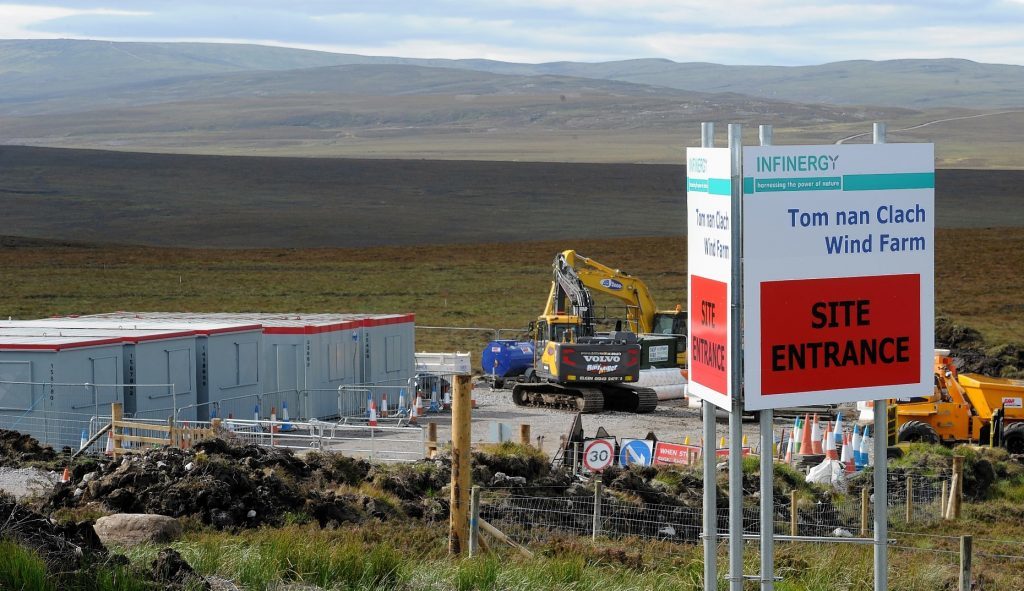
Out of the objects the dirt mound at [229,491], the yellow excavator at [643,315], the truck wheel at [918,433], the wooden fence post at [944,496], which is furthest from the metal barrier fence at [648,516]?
the yellow excavator at [643,315]

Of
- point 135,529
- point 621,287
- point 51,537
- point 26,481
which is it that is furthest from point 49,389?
point 51,537

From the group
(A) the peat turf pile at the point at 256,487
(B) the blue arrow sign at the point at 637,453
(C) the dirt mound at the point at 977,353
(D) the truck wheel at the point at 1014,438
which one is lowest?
(C) the dirt mound at the point at 977,353

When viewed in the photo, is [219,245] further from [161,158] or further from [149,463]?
[149,463]

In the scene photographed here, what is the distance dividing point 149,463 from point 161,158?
17117cm

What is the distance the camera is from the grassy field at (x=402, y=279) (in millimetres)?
59406

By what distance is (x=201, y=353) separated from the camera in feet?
92.0

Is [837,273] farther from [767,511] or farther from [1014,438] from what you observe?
[1014,438]

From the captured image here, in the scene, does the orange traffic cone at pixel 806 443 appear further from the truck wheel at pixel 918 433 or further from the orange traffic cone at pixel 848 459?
the truck wheel at pixel 918 433

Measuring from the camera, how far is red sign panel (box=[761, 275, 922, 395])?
336 inches

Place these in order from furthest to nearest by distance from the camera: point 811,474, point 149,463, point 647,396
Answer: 1. point 647,396
2. point 811,474
3. point 149,463

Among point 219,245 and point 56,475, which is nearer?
point 56,475

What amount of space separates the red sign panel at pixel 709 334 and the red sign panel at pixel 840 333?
0.25m

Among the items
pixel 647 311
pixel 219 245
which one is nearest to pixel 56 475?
pixel 647 311

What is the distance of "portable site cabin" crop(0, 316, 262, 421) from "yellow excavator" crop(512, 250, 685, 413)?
24.2ft
